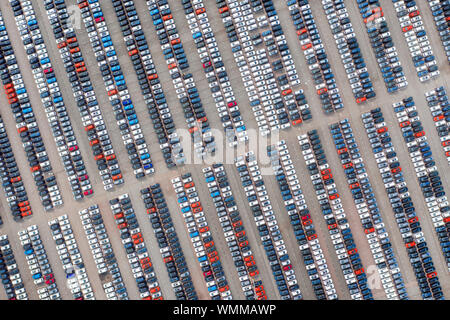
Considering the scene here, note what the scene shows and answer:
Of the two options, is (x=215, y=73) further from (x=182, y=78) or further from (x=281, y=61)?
(x=281, y=61)

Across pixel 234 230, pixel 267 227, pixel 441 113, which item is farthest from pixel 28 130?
pixel 441 113

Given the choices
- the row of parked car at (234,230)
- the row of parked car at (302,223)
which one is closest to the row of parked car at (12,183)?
the row of parked car at (234,230)

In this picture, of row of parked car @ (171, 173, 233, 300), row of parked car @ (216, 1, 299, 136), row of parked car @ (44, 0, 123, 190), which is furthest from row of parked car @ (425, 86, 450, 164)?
row of parked car @ (44, 0, 123, 190)

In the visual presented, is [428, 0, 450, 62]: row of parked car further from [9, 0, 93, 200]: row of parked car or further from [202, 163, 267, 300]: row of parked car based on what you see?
[9, 0, 93, 200]: row of parked car

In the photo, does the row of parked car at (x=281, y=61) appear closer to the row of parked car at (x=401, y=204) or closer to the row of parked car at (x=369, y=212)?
the row of parked car at (x=369, y=212)

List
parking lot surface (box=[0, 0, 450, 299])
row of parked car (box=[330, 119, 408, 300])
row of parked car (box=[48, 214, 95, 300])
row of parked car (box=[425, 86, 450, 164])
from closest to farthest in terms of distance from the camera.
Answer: row of parked car (box=[425, 86, 450, 164])
row of parked car (box=[330, 119, 408, 300])
parking lot surface (box=[0, 0, 450, 299])
row of parked car (box=[48, 214, 95, 300])

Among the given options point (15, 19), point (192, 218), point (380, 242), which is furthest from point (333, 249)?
point (15, 19)

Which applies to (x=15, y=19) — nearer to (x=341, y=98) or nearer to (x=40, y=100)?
(x=40, y=100)
